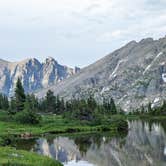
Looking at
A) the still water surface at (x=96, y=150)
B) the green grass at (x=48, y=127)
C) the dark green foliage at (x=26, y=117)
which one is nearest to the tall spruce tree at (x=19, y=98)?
the green grass at (x=48, y=127)

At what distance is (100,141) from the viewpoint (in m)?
109

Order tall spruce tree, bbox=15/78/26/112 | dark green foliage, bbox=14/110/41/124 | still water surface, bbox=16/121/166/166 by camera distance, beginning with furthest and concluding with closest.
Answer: tall spruce tree, bbox=15/78/26/112
dark green foliage, bbox=14/110/41/124
still water surface, bbox=16/121/166/166

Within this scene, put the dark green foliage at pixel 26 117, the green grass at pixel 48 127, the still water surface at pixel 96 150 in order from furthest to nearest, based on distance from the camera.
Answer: the dark green foliage at pixel 26 117 → the green grass at pixel 48 127 → the still water surface at pixel 96 150

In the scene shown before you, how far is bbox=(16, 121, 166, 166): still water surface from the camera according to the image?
72.1m

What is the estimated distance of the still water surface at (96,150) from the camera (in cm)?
7206

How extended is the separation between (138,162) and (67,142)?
39.3 m

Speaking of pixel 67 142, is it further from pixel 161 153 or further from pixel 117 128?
pixel 117 128

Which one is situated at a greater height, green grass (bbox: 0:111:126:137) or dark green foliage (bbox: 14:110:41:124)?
dark green foliage (bbox: 14:110:41:124)

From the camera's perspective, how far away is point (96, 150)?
9150 cm

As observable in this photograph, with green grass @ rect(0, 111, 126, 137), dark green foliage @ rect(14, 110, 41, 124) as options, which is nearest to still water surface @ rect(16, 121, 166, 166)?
green grass @ rect(0, 111, 126, 137)

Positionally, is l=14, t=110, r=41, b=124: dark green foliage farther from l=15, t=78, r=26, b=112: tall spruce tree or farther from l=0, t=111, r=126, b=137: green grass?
l=15, t=78, r=26, b=112: tall spruce tree

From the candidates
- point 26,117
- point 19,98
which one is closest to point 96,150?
point 26,117

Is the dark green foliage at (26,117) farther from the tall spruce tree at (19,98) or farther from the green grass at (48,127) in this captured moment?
the tall spruce tree at (19,98)

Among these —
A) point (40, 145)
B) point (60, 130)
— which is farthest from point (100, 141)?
point (60, 130)
